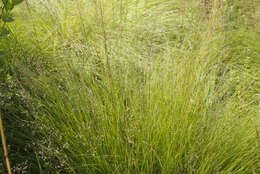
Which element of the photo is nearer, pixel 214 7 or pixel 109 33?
pixel 214 7

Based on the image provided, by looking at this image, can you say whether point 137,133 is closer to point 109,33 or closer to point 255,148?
point 255,148

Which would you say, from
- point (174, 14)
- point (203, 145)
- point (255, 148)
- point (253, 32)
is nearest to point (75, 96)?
point (203, 145)

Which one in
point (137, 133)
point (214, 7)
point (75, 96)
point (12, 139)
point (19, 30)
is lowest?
point (12, 139)

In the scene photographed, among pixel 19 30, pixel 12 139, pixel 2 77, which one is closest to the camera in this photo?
pixel 12 139

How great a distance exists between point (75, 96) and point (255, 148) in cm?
112

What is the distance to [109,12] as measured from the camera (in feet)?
10.8

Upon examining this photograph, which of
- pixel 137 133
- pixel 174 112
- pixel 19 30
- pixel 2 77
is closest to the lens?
pixel 137 133

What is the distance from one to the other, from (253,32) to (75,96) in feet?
7.57

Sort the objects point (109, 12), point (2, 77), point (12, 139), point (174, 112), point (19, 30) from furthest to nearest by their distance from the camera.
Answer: point (109, 12) < point (19, 30) < point (2, 77) < point (12, 139) < point (174, 112)

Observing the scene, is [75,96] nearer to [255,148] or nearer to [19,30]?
[255,148]

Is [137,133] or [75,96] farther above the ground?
[75,96]

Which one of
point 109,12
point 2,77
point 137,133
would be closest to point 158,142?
point 137,133

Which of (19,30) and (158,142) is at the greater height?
(19,30)

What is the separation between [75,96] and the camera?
5.84 ft
